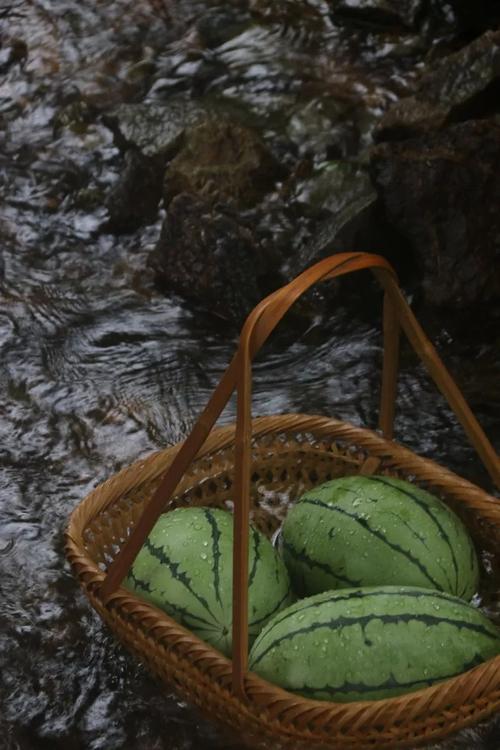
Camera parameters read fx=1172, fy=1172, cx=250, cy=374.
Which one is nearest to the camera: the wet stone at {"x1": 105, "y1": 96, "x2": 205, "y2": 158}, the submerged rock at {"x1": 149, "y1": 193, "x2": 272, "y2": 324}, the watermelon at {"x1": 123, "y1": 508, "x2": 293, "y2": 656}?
the watermelon at {"x1": 123, "y1": 508, "x2": 293, "y2": 656}

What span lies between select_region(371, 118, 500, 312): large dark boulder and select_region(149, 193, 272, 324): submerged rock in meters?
0.70

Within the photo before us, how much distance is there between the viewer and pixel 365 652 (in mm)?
2648

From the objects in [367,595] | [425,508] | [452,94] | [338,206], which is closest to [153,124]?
[338,206]

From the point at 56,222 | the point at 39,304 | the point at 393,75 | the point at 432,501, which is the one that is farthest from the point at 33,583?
the point at 393,75

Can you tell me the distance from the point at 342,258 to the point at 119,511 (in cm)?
108

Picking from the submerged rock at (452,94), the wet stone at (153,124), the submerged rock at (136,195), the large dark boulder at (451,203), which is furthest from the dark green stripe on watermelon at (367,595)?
the wet stone at (153,124)

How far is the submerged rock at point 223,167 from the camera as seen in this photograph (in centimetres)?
596

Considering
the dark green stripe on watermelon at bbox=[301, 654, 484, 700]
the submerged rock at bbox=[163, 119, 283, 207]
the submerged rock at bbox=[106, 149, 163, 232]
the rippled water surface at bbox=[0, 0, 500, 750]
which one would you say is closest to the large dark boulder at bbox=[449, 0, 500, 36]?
the rippled water surface at bbox=[0, 0, 500, 750]

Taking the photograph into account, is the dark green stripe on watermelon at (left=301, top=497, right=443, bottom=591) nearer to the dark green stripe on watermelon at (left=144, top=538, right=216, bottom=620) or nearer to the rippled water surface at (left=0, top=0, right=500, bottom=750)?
the dark green stripe on watermelon at (left=144, top=538, right=216, bottom=620)

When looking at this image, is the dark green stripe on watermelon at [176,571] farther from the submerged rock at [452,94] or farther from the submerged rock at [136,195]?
the submerged rock at [136,195]

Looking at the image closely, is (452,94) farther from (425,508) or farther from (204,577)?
(204,577)

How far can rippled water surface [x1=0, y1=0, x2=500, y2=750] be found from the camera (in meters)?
3.40

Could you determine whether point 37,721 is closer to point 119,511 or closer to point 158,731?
point 158,731

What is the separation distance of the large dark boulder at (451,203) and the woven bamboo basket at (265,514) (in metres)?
1.63
